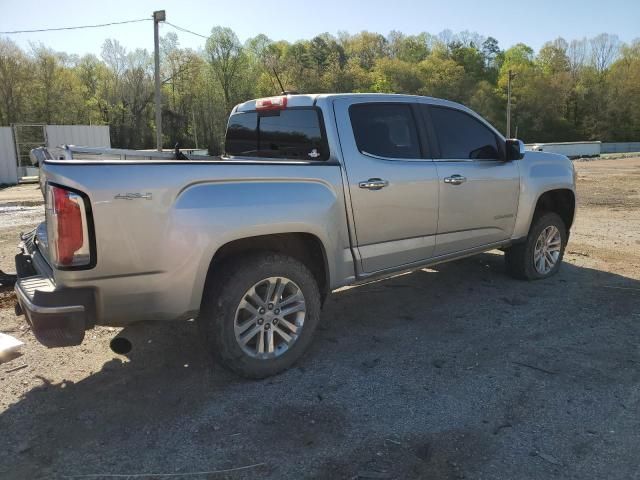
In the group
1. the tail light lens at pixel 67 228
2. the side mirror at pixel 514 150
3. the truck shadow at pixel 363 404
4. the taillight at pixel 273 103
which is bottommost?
the truck shadow at pixel 363 404

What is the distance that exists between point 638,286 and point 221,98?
5937 cm

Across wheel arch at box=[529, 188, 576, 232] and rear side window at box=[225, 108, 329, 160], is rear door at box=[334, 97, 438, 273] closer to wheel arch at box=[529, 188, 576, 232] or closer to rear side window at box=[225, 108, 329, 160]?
rear side window at box=[225, 108, 329, 160]

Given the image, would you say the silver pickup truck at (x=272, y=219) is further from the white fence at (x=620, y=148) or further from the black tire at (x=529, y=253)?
the white fence at (x=620, y=148)

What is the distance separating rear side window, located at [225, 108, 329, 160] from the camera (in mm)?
4125

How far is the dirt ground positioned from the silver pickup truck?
1.56ft

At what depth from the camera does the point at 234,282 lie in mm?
3387

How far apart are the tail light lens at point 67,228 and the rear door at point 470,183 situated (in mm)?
2867

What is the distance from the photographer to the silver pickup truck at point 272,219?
9.64 ft

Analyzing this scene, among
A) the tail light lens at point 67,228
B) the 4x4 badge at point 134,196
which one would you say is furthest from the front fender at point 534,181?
the tail light lens at point 67,228

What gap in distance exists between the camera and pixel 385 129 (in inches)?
Result: 171

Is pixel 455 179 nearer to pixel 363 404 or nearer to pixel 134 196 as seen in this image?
pixel 363 404

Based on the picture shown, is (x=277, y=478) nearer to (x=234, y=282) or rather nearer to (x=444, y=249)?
(x=234, y=282)

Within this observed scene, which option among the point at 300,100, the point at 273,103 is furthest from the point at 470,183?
the point at 273,103

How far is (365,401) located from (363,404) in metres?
0.04
